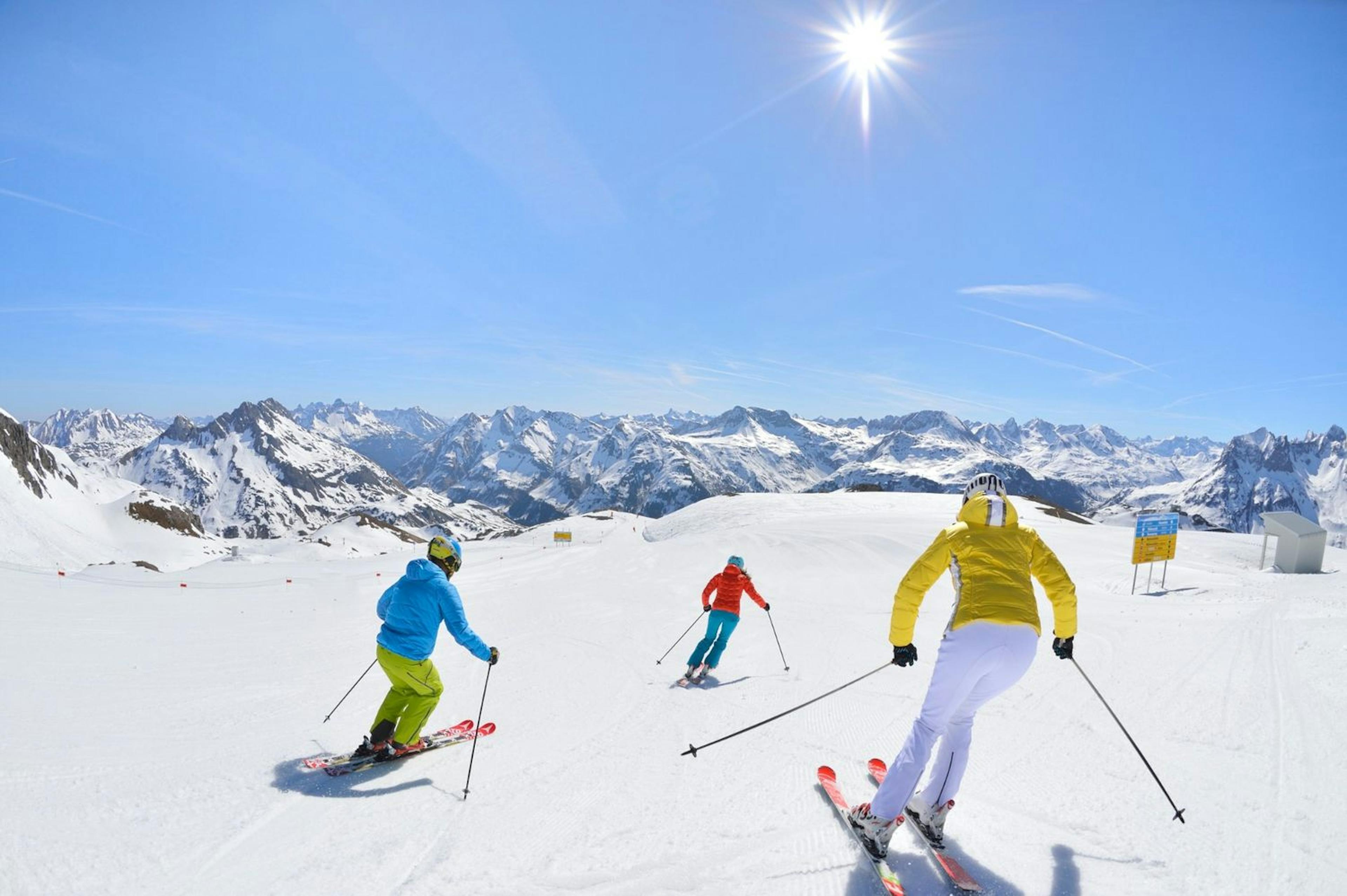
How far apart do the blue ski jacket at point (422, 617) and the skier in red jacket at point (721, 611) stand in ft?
14.6

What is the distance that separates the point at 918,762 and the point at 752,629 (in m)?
9.62

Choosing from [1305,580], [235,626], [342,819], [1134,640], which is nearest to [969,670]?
[342,819]

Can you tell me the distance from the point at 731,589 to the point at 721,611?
42 centimetres

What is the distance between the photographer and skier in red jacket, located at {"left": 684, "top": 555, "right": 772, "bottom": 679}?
31.4ft

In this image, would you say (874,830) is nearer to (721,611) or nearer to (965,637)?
(965,637)

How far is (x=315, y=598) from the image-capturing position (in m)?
18.7

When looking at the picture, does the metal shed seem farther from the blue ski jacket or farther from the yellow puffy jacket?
the blue ski jacket

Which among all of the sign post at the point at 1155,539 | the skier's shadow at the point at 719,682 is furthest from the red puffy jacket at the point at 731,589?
the sign post at the point at 1155,539

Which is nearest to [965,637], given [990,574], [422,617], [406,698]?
[990,574]

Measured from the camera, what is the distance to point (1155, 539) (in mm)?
20094

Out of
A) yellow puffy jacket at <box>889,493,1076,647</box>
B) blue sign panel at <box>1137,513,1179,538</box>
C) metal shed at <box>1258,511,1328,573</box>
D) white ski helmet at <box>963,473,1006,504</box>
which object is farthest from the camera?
metal shed at <box>1258,511,1328,573</box>

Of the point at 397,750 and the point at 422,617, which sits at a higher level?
the point at 422,617

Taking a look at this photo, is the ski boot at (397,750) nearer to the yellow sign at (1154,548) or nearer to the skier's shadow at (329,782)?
the skier's shadow at (329,782)

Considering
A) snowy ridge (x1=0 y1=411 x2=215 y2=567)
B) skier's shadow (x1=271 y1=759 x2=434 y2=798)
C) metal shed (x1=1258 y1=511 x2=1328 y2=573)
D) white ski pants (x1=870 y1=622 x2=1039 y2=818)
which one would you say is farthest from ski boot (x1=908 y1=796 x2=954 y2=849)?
snowy ridge (x1=0 y1=411 x2=215 y2=567)
